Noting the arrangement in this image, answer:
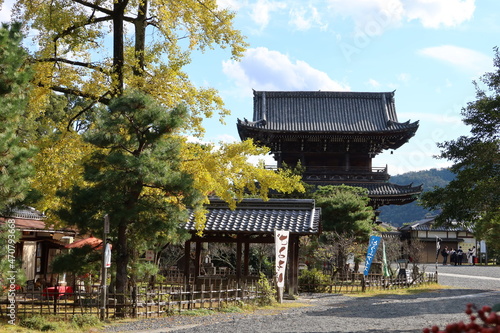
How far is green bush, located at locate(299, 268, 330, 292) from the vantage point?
22.3 meters

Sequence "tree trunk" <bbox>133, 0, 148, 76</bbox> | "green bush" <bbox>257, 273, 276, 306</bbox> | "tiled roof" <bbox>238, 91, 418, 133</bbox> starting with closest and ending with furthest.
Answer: "tree trunk" <bbox>133, 0, 148, 76</bbox>
"green bush" <bbox>257, 273, 276, 306</bbox>
"tiled roof" <bbox>238, 91, 418, 133</bbox>

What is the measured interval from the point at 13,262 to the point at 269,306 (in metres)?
8.04

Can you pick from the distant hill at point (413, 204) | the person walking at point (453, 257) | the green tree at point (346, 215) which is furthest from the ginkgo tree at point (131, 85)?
the distant hill at point (413, 204)

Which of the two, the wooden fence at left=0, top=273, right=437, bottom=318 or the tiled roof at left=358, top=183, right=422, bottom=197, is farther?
the tiled roof at left=358, top=183, right=422, bottom=197

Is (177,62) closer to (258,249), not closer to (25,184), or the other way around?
(25,184)

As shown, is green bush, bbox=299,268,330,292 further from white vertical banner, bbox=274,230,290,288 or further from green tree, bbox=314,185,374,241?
white vertical banner, bbox=274,230,290,288

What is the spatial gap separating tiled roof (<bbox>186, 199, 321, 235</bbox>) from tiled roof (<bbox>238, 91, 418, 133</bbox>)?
1529 centimetres

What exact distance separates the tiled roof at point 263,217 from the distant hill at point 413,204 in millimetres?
106684

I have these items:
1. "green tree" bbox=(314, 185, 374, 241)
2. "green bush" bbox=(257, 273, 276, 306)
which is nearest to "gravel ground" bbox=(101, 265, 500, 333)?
"green bush" bbox=(257, 273, 276, 306)

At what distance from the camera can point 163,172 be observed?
479 inches

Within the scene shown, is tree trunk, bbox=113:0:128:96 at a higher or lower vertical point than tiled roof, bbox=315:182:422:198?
higher

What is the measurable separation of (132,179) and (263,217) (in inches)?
301

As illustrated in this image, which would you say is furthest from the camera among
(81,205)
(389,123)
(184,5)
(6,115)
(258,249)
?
(389,123)

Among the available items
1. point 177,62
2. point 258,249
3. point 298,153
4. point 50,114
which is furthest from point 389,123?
point 177,62
